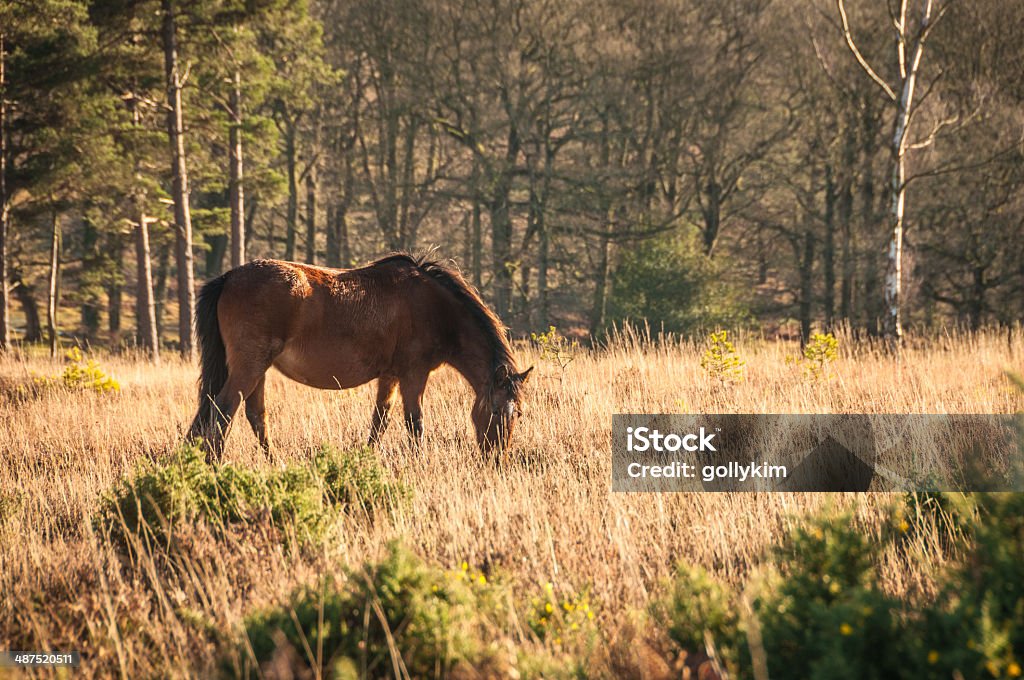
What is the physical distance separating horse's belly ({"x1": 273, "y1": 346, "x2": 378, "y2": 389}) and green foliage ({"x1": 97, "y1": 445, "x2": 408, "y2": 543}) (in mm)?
1651

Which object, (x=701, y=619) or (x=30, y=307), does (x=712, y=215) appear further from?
(x=30, y=307)

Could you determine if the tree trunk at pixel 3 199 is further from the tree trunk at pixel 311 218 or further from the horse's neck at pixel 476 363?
the horse's neck at pixel 476 363

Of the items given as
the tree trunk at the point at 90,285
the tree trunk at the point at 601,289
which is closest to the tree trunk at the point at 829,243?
the tree trunk at the point at 601,289

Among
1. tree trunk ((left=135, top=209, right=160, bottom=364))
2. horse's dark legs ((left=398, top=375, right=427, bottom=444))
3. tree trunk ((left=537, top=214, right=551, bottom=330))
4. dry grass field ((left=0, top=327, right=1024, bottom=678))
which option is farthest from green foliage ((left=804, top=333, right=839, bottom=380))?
tree trunk ((left=135, top=209, right=160, bottom=364))

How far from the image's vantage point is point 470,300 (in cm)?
669

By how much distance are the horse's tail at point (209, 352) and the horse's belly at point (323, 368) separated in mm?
492

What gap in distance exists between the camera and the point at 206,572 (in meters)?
3.51

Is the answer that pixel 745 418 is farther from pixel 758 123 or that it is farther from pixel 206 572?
pixel 758 123

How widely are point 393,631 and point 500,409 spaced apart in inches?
134

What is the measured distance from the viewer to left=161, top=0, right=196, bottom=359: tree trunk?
1354cm

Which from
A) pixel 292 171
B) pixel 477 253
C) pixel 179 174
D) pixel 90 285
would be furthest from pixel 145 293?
pixel 477 253

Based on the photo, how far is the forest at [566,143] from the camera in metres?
14.3

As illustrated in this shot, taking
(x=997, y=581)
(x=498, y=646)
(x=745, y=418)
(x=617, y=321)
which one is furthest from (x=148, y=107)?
(x=997, y=581)

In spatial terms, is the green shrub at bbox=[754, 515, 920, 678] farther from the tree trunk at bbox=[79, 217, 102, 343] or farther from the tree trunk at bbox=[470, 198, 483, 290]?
the tree trunk at bbox=[470, 198, 483, 290]
